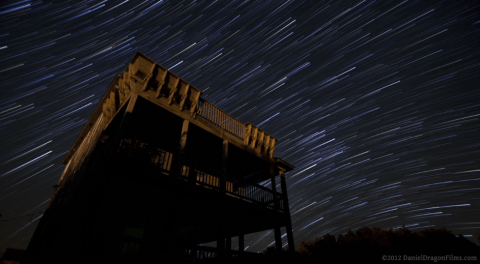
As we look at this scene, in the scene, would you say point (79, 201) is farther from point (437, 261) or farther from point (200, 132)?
point (437, 261)

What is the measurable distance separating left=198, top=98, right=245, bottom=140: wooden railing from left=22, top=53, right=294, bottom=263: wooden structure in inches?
2.3

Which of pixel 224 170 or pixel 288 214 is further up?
pixel 224 170

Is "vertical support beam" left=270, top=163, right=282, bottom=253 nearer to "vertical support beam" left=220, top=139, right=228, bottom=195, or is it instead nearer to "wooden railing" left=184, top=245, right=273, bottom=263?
"wooden railing" left=184, top=245, right=273, bottom=263

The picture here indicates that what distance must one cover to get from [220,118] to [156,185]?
5091 millimetres

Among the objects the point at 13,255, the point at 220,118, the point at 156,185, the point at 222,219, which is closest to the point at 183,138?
the point at 156,185

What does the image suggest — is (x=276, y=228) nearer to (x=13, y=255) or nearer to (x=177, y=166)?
(x=177, y=166)

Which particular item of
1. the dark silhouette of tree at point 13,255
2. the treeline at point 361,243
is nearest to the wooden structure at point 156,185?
the treeline at point 361,243

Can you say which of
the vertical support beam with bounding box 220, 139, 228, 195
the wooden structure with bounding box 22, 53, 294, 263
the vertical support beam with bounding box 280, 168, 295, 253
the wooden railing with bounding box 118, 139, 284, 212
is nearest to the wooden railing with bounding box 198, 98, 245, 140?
the wooden structure with bounding box 22, 53, 294, 263

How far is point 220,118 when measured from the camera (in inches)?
436

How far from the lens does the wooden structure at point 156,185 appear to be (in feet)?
22.2

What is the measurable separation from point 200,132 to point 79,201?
5972mm

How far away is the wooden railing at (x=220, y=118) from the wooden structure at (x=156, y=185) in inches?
2.3

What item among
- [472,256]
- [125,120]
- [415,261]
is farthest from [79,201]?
[472,256]

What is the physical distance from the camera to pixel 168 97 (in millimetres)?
9133
